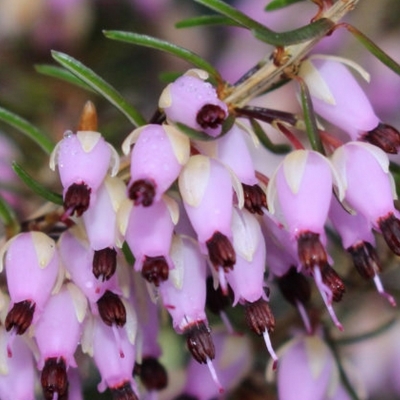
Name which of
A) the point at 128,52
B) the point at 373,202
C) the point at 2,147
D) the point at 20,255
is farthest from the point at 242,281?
the point at 128,52

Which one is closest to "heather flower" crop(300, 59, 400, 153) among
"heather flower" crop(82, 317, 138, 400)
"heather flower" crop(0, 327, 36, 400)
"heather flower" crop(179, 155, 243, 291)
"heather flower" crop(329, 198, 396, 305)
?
"heather flower" crop(329, 198, 396, 305)

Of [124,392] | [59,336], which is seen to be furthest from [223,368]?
[59,336]

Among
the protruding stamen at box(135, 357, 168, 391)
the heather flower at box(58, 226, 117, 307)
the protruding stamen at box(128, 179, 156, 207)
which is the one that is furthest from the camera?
the protruding stamen at box(135, 357, 168, 391)

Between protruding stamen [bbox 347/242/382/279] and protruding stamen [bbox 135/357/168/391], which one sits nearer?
protruding stamen [bbox 347/242/382/279]

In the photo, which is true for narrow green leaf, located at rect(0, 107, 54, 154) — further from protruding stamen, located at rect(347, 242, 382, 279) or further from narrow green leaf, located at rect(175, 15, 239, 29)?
protruding stamen, located at rect(347, 242, 382, 279)

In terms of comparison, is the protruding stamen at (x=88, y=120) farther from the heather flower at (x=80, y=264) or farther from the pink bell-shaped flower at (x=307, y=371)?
the pink bell-shaped flower at (x=307, y=371)

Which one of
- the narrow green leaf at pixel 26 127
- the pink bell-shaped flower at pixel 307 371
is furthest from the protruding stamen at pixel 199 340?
the narrow green leaf at pixel 26 127

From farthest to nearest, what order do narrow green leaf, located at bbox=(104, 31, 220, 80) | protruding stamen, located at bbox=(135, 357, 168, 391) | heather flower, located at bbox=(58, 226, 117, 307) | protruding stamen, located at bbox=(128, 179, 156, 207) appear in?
protruding stamen, located at bbox=(135, 357, 168, 391), narrow green leaf, located at bbox=(104, 31, 220, 80), heather flower, located at bbox=(58, 226, 117, 307), protruding stamen, located at bbox=(128, 179, 156, 207)
